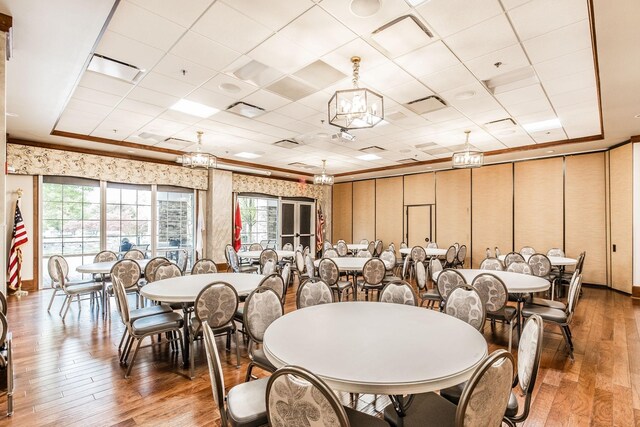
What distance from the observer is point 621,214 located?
271 inches

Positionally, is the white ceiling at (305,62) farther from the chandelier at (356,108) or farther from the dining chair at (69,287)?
the dining chair at (69,287)

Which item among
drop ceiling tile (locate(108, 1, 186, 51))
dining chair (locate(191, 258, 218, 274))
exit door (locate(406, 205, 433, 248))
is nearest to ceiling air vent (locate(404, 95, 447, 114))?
drop ceiling tile (locate(108, 1, 186, 51))

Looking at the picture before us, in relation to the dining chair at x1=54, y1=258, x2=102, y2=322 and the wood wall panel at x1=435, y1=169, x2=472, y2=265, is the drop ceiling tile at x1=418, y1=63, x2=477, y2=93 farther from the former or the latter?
the wood wall panel at x1=435, y1=169, x2=472, y2=265

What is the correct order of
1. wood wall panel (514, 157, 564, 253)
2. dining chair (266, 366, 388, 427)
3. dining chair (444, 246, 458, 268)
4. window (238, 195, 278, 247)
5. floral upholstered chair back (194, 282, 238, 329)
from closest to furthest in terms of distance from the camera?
dining chair (266, 366, 388, 427) → floral upholstered chair back (194, 282, 238, 329) → dining chair (444, 246, 458, 268) → wood wall panel (514, 157, 564, 253) → window (238, 195, 278, 247)

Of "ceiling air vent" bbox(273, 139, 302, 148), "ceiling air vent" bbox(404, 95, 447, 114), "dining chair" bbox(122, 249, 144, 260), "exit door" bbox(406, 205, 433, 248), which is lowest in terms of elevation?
"dining chair" bbox(122, 249, 144, 260)

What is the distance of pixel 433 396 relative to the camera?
193 cm

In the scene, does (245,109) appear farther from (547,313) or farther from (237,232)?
(237,232)

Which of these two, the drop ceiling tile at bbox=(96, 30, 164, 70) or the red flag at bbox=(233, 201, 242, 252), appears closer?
the drop ceiling tile at bbox=(96, 30, 164, 70)

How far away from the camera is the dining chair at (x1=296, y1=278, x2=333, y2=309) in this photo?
3.17 meters

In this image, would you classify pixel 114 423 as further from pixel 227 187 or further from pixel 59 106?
pixel 227 187

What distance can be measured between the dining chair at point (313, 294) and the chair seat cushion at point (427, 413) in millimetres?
1395

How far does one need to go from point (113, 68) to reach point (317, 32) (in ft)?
8.09

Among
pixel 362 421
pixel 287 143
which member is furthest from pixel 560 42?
pixel 287 143

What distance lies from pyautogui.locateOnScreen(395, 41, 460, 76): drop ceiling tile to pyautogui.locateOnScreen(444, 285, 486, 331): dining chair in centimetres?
→ 241
